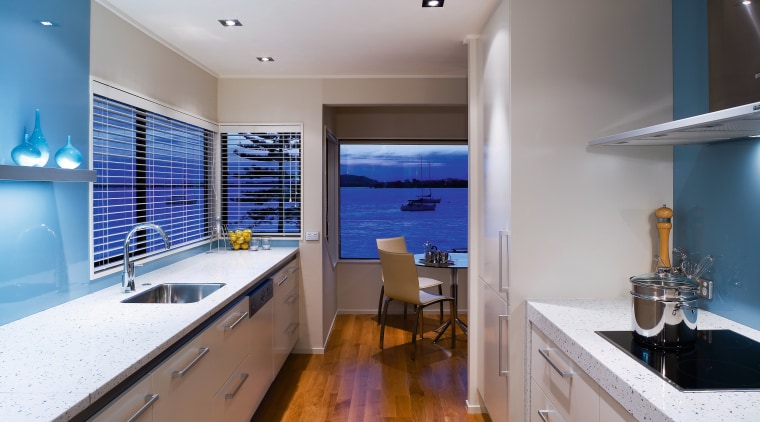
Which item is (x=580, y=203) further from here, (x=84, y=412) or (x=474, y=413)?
(x=84, y=412)

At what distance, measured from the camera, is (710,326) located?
73.1 inches

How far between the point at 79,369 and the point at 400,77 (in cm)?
353

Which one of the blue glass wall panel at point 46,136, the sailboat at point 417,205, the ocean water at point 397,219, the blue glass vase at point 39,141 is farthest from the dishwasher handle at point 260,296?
the sailboat at point 417,205

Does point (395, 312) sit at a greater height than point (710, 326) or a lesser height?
lesser

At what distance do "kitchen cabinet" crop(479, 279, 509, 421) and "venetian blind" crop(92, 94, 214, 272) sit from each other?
213cm

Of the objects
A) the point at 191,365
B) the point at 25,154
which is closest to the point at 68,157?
the point at 25,154

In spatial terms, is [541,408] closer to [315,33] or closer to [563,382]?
[563,382]

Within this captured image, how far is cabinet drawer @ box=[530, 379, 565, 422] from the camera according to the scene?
1.92 m

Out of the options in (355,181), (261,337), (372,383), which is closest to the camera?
(261,337)

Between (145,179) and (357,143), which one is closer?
(145,179)

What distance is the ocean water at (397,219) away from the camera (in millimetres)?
6004

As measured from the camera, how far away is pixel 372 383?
372 centimetres

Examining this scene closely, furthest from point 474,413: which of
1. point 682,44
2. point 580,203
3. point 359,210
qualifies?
point 359,210

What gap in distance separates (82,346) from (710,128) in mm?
2196
